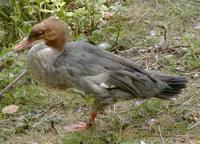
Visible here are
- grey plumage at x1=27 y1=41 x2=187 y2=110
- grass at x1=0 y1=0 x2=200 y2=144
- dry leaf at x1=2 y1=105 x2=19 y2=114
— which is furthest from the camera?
dry leaf at x1=2 y1=105 x2=19 y2=114

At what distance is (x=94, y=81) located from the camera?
146 inches

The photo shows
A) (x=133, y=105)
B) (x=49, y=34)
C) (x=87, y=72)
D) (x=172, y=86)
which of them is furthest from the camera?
(x=133, y=105)

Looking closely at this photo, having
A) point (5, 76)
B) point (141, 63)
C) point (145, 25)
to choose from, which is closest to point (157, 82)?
point (141, 63)

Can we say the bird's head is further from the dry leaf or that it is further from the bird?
the dry leaf

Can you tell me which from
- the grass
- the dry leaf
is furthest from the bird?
the dry leaf

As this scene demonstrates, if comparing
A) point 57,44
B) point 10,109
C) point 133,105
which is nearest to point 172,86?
point 133,105

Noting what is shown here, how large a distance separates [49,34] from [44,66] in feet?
0.71

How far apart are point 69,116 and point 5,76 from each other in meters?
0.81

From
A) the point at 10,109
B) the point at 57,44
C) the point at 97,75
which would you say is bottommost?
the point at 10,109

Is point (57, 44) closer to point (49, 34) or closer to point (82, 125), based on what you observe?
point (49, 34)

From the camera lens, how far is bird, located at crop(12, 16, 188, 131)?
146 inches

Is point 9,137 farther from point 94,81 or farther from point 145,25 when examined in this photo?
point 145,25

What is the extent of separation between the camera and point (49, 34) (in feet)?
12.6

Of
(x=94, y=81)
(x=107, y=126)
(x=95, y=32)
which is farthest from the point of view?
(x=95, y=32)
